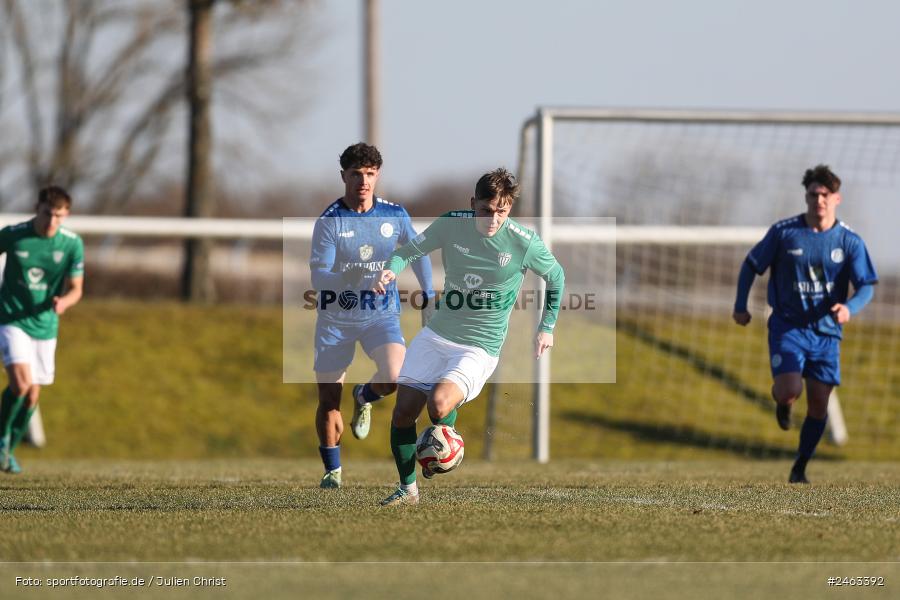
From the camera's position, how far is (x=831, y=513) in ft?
24.9

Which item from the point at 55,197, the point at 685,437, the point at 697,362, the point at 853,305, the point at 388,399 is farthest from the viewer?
the point at 697,362

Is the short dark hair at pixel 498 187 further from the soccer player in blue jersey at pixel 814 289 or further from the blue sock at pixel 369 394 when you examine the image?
the soccer player in blue jersey at pixel 814 289

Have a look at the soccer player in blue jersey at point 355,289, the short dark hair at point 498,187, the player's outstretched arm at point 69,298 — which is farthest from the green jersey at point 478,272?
the player's outstretched arm at point 69,298

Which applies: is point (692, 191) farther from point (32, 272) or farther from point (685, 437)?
point (32, 272)

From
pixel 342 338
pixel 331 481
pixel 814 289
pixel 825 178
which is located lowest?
pixel 331 481

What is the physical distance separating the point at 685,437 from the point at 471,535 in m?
13.0

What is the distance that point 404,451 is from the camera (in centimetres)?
788

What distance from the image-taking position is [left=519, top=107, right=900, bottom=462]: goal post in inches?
589

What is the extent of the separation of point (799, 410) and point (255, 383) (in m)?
7.89

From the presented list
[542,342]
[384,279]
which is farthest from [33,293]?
[542,342]

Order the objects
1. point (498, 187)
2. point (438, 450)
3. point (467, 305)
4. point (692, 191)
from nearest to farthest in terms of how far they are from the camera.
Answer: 1. point (438, 450)
2. point (498, 187)
3. point (467, 305)
4. point (692, 191)

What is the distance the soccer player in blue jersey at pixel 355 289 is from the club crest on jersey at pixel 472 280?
1145 millimetres

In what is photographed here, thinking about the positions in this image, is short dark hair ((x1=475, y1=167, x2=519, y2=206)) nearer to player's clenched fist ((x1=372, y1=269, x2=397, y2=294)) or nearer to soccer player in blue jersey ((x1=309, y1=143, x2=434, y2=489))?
player's clenched fist ((x1=372, y1=269, x2=397, y2=294))

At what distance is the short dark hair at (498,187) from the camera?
7609 millimetres
